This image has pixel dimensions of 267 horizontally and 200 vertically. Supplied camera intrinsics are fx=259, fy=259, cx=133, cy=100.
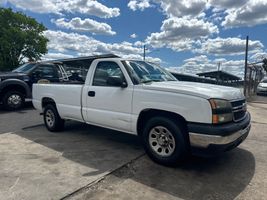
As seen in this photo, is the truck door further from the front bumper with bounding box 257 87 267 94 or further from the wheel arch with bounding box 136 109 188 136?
the front bumper with bounding box 257 87 267 94

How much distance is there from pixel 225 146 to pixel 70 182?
2318 mm

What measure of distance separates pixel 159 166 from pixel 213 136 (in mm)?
1108

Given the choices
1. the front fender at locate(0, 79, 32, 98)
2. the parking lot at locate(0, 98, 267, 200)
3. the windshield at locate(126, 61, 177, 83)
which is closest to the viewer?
the parking lot at locate(0, 98, 267, 200)

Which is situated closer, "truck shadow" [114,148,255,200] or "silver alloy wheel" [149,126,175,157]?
"truck shadow" [114,148,255,200]

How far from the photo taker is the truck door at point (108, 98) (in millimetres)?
4752

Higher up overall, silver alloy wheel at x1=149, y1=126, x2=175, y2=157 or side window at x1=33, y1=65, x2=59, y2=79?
side window at x1=33, y1=65, x2=59, y2=79

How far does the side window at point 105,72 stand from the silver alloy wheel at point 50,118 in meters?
1.88

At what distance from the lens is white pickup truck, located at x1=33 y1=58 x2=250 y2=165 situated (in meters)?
3.81

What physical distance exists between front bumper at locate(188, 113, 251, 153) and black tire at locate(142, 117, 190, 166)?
0.53 feet

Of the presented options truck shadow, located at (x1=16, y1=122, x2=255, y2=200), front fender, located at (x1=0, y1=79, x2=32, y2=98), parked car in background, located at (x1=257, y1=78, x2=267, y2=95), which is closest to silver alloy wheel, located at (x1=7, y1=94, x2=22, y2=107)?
front fender, located at (x1=0, y1=79, x2=32, y2=98)

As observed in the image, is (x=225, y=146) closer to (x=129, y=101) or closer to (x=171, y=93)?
(x=171, y=93)

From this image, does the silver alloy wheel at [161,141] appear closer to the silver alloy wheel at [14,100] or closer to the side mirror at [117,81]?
the side mirror at [117,81]

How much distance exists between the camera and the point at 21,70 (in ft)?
35.4

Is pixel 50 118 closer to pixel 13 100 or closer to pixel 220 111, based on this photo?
pixel 13 100
